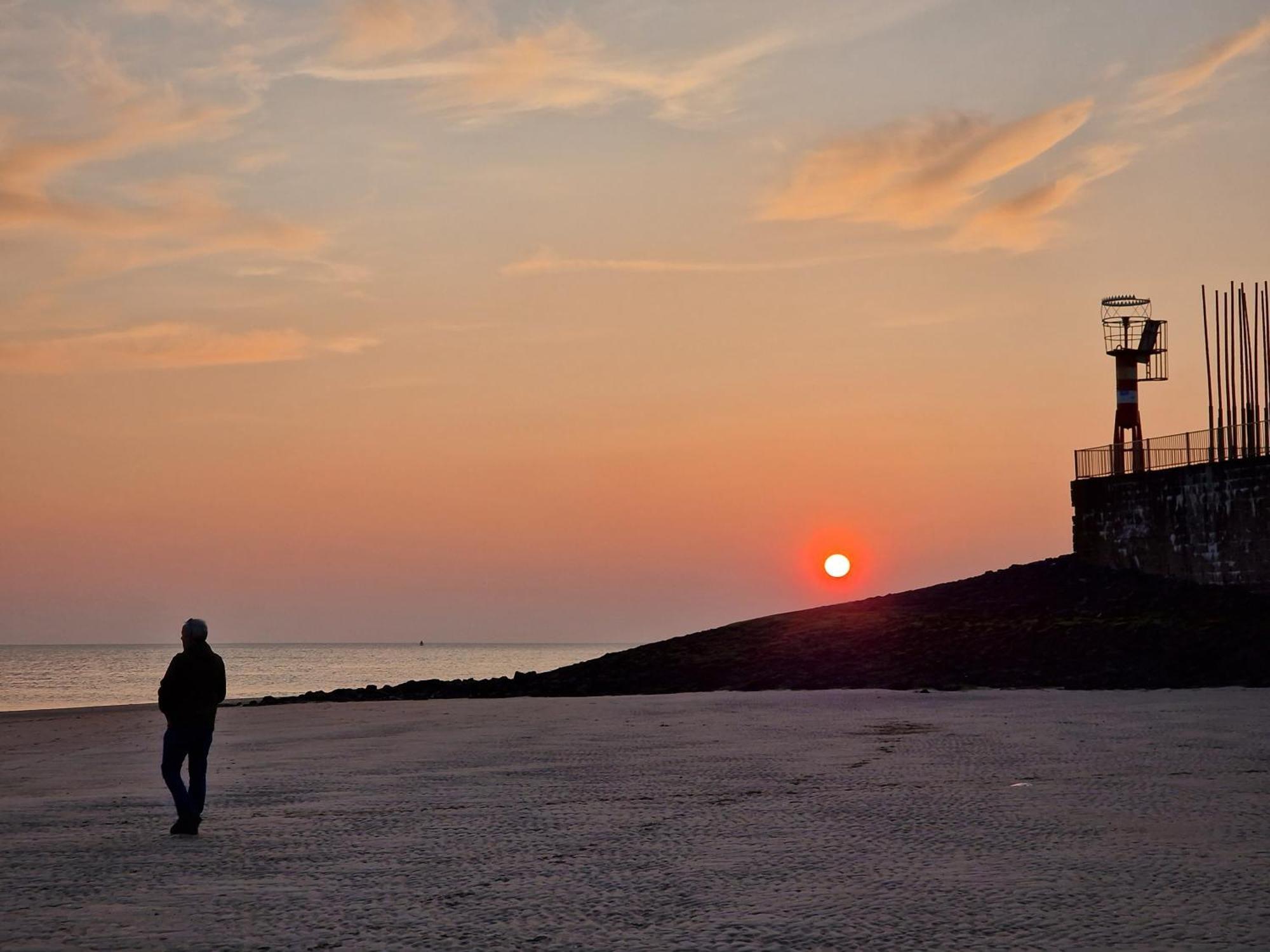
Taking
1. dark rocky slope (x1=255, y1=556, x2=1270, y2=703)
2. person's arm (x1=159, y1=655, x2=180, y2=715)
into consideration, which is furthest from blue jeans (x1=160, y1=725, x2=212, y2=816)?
dark rocky slope (x1=255, y1=556, x2=1270, y2=703)

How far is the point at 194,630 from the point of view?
42.9 ft

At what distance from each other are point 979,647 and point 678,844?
97.3 ft

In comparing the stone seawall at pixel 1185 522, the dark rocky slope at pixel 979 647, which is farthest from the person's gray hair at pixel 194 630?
the stone seawall at pixel 1185 522

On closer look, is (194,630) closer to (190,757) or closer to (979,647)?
(190,757)

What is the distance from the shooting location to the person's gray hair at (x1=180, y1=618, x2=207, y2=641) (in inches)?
514

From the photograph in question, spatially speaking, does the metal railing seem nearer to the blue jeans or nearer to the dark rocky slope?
the dark rocky slope

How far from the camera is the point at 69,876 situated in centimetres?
1023

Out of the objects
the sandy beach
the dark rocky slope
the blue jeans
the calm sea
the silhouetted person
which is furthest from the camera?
the calm sea

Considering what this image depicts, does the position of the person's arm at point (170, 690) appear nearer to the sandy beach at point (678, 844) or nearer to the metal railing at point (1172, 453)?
the sandy beach at point (678, 844)

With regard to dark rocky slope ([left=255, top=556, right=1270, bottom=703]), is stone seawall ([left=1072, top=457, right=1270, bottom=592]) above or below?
above

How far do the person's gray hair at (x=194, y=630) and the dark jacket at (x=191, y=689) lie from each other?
0.27ft

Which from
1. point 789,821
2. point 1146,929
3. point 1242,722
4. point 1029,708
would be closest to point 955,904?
point 1146,929

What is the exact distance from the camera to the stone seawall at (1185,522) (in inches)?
1620

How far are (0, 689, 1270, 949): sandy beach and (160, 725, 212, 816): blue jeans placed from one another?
1.32 feet
